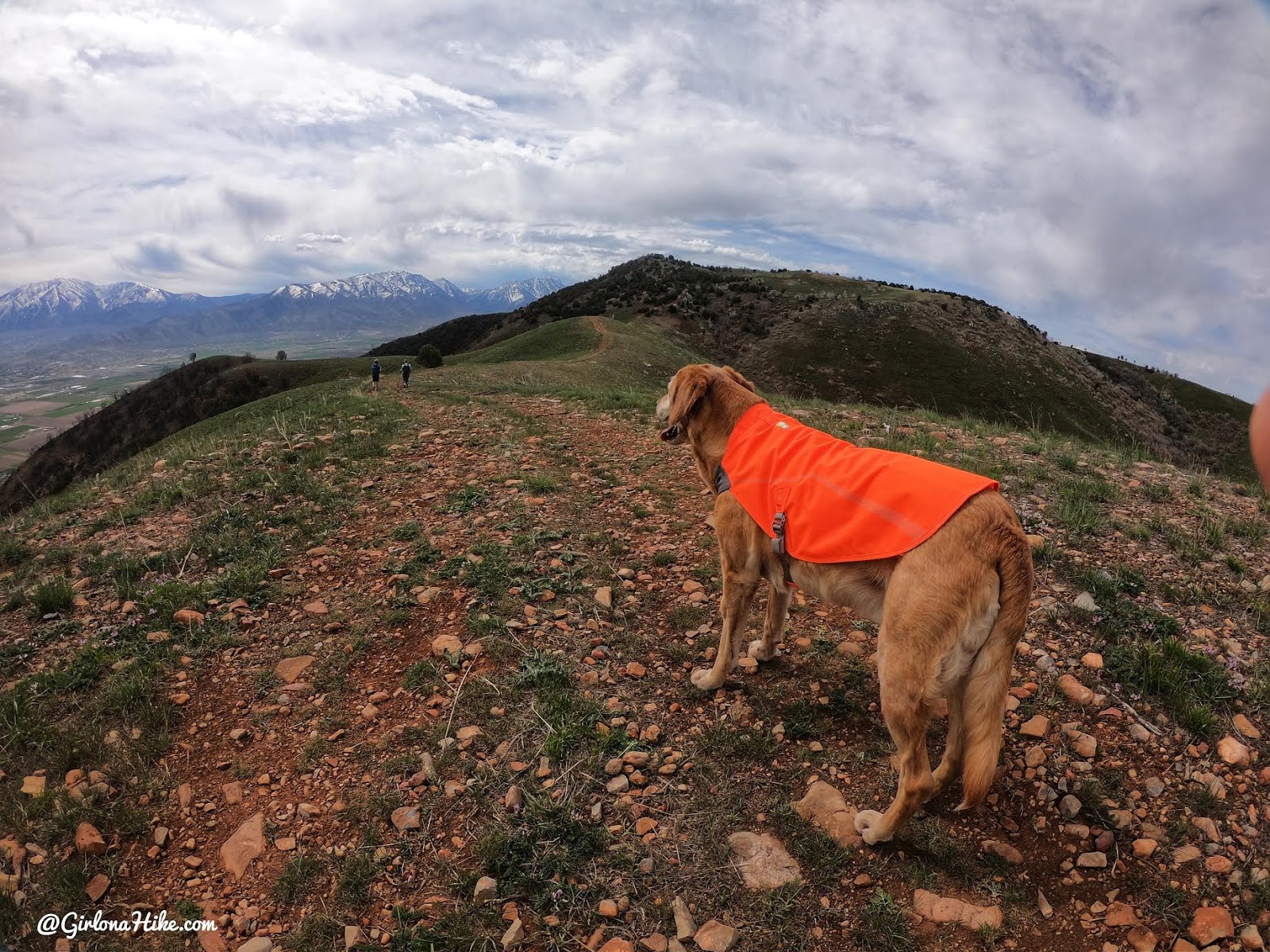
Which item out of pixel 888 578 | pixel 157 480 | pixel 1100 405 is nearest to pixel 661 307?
pixel 1100 405

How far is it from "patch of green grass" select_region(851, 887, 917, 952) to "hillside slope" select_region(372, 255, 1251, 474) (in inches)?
2055

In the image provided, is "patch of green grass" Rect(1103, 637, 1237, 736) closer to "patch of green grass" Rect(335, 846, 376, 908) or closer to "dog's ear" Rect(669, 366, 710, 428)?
"dog's ear" Rect(669, 366, 710, 428)

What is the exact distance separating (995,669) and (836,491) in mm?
1393

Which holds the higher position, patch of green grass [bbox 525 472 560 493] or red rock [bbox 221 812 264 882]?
patch of green grass [bbox 525 472 560 493]

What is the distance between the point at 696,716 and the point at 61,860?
4.27m

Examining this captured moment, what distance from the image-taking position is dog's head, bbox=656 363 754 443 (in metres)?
5.34

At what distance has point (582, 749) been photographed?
14.3 feet

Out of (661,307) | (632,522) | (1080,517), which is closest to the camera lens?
(1080,517)

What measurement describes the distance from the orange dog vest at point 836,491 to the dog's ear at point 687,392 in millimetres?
586

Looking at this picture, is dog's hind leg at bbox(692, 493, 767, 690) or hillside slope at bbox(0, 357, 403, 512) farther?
hillside slope at bbox(0, 357, 403, 512)

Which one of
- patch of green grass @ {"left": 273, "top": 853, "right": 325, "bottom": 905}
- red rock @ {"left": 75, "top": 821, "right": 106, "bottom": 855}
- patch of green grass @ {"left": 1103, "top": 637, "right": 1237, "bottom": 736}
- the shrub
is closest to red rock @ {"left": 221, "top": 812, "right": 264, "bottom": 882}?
patch of green grass @ {"left": 273, "top": 853, "right": 325, "bottom": 905}

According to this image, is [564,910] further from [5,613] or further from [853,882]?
[5,613]

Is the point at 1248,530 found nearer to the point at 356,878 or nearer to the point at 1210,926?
the point at 1210,926

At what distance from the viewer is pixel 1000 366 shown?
60.7 m
